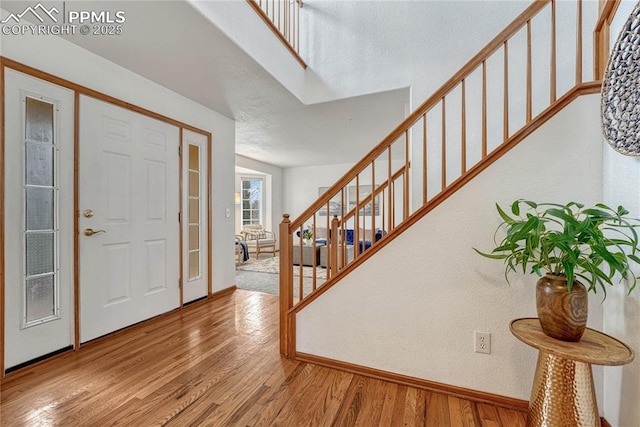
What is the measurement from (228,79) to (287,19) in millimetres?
1050

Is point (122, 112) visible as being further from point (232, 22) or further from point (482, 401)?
point (482, 401)

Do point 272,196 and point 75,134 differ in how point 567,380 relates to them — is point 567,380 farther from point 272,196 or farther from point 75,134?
point 272,196

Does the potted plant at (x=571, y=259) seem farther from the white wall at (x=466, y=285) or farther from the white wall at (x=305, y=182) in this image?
the white wall at (x=305, y=182)

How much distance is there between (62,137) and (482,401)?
3.16 m

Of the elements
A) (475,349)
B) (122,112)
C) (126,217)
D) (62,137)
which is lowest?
(475,349)

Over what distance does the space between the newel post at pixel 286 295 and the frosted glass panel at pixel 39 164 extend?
5.35 ft

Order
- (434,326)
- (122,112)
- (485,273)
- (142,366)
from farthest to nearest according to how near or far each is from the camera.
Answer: (122,112), (142,366), (434,326), (485,273)

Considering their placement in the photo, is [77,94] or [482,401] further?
[77,94]

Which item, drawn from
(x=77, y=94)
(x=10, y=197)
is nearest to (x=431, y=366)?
(x=10, y=197)

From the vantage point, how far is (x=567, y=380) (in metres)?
1.08

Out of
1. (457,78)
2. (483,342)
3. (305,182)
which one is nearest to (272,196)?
(305,182)

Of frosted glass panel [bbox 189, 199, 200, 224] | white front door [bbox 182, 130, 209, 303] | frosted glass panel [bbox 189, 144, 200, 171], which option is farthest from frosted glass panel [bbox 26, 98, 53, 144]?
frosted glass panel [bbox 189, 199, 200, 224]

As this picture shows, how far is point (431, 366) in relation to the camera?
5.28 ft

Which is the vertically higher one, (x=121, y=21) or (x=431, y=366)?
(x=121, y=21)
